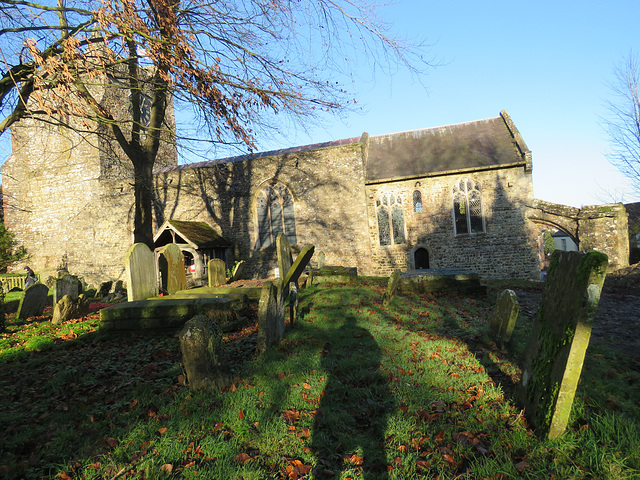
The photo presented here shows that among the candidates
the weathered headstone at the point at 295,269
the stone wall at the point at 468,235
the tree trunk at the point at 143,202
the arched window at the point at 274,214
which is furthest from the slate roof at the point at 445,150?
the weathered headstone at the point at 295,269

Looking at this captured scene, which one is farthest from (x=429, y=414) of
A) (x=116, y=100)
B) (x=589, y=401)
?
(x=116, y=100)

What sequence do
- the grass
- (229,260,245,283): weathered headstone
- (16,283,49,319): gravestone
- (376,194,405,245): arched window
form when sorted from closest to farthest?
the grass, (16,283,49,319): gravestone, (229,260,245,283): weathered headstone, (376,194,405,245): arched window

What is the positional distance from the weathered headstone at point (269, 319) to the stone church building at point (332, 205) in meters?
11.9

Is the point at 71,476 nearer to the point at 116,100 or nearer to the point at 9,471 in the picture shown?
the point at 9,471

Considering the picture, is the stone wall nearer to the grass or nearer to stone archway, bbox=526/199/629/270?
stone archway, bbox=526/199/629/270

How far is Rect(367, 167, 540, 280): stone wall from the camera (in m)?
15.5

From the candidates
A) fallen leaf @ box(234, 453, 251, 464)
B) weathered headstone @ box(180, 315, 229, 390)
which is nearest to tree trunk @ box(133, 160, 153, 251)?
weathered headstone @ box(180, 315, 229, 390)

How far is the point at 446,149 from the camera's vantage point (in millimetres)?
17609

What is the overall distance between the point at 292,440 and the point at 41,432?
7.47 ft

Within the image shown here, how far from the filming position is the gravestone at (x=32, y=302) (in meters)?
8.57

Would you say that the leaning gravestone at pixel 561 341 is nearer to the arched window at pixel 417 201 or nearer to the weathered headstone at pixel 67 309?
the weathered headstone at pixel 67 309

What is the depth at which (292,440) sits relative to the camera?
9.55 ft

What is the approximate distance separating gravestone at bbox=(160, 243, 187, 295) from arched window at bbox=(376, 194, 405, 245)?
33.8ft

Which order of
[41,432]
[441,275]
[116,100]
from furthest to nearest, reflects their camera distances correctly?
1. [116,100]
2. [441,275]
3. [41,432]
